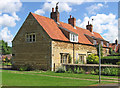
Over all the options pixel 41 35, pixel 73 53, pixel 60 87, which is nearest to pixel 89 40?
pixel 73 53

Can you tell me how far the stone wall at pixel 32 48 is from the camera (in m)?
25.4

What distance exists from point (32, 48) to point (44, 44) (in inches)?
95.3

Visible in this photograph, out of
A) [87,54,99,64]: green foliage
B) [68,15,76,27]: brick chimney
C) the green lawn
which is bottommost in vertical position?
the green lawn

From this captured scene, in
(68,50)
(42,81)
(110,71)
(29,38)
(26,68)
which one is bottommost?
(42,81)

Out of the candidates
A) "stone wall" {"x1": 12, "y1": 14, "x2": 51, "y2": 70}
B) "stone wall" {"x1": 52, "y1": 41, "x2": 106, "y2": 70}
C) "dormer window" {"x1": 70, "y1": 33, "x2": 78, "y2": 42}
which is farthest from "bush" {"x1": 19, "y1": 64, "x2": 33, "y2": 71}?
"dormer window" {"x1": 70, "y1": 33, "x2": 78, "y2": 42}

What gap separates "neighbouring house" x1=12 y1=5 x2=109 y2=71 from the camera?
25375 mm

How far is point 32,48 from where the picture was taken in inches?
1056

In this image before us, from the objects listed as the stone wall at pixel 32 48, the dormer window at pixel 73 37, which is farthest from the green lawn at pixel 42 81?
the dormer window at pixel 73 37

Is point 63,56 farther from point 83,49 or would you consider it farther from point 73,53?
point 83,49

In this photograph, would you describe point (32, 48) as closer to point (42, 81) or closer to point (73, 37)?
point (73, 37)

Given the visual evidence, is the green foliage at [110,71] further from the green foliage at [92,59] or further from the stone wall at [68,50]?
the green foliage at [92,59]

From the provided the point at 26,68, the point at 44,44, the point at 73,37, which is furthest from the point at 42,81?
the point at 73,37

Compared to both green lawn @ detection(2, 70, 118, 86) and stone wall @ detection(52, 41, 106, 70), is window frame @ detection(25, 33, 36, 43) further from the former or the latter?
green lawn @ detection(2, 70, 118, 86)

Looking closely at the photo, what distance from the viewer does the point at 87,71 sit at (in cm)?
2198
